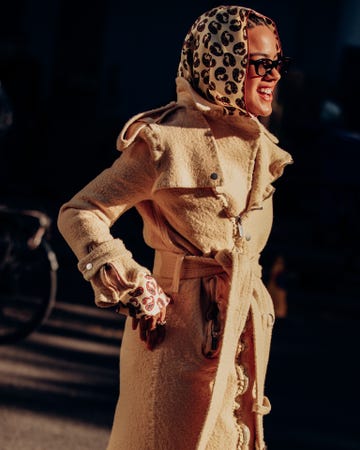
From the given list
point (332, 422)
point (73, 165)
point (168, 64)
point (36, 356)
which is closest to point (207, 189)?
point (332, 422)

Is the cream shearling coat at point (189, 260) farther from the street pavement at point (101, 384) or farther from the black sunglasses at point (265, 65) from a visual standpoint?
the street pavement at point (101, 384)

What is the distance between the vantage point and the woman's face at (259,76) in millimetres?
3104

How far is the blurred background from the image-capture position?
1081 cm

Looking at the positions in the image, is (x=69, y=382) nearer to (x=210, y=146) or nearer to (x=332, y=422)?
(x=332, y=422)

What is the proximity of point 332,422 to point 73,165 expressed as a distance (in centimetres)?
960

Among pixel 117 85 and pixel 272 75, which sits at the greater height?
pixel 272 75

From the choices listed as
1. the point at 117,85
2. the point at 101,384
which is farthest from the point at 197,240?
the point at 117,85

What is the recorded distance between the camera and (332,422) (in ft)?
19.5

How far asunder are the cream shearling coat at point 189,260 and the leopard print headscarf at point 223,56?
0.07 meters

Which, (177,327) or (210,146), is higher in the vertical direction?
(210,146)

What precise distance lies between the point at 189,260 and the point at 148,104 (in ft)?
43.8

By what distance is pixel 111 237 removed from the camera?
3.03m

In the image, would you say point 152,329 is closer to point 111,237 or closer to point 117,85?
point 111,237

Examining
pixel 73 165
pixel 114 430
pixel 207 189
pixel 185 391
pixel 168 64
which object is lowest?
pixel 73 165
